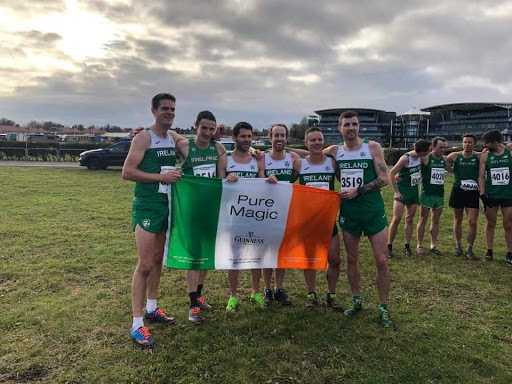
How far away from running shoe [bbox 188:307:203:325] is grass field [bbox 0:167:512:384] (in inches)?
3.9

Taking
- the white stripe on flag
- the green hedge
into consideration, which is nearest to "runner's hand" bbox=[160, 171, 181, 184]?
the white stripe on flag

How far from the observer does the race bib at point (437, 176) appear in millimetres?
7129

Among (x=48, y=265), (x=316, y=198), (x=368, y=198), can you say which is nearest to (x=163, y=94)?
(x=316, y=198)

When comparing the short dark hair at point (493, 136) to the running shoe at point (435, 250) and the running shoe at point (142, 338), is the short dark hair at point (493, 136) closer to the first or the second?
the running shoe at point (435, 250)

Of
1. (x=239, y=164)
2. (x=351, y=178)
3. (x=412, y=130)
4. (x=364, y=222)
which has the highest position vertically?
(x=412, y=130)

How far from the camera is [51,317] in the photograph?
4262 mm

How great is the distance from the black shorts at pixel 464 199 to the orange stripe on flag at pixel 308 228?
4.07 metres

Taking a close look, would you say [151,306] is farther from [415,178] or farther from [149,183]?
[415,178]

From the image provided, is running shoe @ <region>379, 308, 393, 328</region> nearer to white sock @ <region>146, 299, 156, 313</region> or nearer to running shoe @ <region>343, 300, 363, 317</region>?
running shoe @ <region>343, 300, 363, 317</region>

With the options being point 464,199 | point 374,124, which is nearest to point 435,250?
point 464,199

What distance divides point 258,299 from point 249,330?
0.70 m

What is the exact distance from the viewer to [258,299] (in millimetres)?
4703

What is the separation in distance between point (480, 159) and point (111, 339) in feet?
22.5

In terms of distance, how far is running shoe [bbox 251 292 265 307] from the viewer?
4.65m
